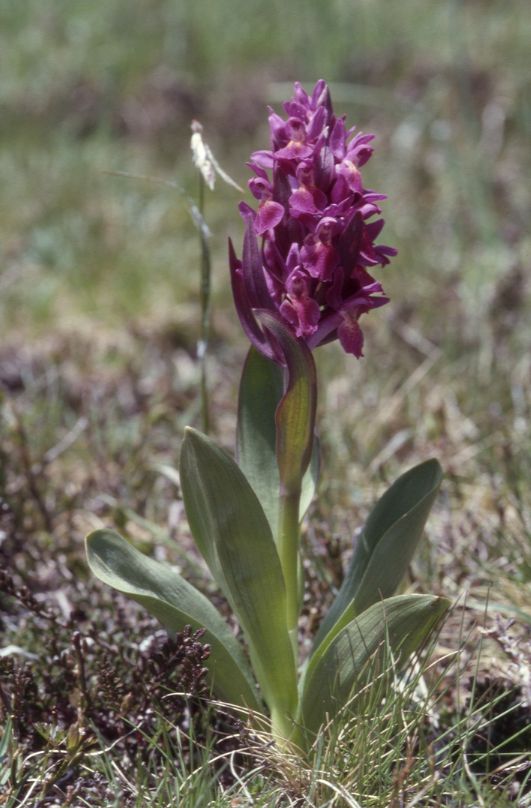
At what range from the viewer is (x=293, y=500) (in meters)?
1.76

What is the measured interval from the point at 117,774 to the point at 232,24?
6.51 m

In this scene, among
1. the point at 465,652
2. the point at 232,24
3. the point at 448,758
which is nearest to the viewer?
the point at 448,758

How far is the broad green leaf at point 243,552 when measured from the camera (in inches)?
64.1

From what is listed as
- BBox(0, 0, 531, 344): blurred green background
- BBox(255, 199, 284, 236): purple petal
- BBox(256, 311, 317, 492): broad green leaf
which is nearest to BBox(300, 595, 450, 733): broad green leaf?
BBox(256, 311, 317, 492): broad green leaf

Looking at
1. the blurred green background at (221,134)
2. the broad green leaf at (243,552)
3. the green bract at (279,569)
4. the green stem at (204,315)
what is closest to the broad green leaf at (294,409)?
the green bract at (279,569)

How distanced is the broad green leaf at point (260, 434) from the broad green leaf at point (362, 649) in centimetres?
30

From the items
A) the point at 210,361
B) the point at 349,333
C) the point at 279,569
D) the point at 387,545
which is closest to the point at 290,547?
the point at 279,569

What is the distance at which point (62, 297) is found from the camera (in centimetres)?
427

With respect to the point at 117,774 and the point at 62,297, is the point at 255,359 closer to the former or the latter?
the point at 117,774

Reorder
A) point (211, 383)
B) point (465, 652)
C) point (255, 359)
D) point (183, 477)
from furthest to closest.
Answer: point (211, 383), point (465, 652), point (255, 359), point (183, 477)

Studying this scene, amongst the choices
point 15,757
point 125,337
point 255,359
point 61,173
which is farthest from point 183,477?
point 61,173

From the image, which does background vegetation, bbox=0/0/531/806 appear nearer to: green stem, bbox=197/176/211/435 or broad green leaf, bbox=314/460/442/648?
broad green leaf, bbox=314/460/442/648

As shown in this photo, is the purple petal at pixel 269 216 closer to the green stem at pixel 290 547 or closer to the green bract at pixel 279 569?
the green bract at pixel 279 569

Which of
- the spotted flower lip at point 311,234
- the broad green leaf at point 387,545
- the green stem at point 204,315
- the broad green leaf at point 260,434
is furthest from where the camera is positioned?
the green stem at point 204,315
